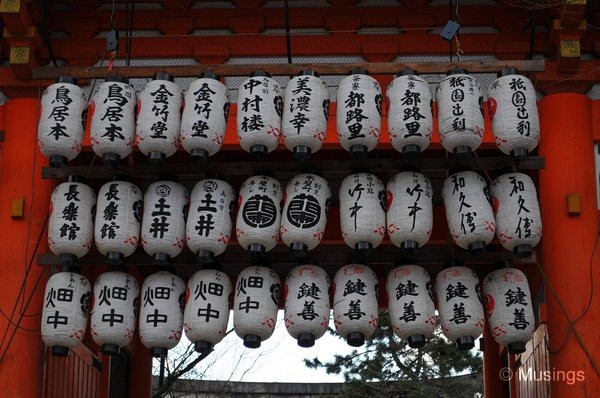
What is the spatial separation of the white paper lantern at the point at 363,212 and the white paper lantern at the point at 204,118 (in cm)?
121

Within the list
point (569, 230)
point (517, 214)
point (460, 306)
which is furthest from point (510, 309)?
point (569, 230)

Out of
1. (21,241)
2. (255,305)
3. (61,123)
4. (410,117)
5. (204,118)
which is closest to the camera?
(410,117)

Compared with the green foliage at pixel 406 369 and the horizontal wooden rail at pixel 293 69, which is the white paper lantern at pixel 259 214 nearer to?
the horizontal wooden rail at pixel 293 69

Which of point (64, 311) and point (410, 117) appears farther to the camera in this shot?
point (64, 311)

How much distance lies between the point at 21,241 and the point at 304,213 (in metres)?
2.81

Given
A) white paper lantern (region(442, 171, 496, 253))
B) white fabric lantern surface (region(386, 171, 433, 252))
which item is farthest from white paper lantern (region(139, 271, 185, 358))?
white paper lantern (region(442, 171, 496, 253))

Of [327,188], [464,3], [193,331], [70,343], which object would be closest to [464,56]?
[464,3]

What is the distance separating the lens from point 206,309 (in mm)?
9086

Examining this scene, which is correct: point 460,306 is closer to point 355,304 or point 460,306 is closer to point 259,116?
point 355,304

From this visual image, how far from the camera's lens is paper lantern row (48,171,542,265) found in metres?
8.88

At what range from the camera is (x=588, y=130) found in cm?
997

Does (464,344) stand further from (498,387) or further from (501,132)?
(498,387)

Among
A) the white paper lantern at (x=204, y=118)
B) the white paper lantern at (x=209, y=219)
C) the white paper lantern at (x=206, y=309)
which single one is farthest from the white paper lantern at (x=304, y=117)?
the white paper lantern at (x=206, y=309)

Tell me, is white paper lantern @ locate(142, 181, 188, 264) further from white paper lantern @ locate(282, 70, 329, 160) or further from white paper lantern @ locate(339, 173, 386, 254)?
white paper lantern @ locate(339, 173, 386, 254)
